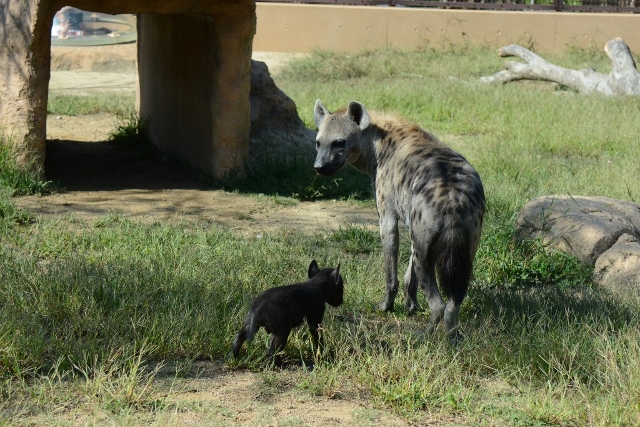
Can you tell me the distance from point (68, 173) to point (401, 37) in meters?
9.30

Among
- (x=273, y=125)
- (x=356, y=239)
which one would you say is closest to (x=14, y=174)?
(x=273, y=125)

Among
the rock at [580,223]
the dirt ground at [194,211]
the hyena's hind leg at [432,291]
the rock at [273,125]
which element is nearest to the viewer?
the dirt ground at [194,211]

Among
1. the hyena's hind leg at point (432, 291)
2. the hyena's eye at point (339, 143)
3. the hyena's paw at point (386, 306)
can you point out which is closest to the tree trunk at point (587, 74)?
the hyena's eye at point (339, 143)

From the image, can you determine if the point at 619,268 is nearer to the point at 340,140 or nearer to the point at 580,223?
the point at 580,223

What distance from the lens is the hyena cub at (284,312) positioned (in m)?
Answer: 4.13

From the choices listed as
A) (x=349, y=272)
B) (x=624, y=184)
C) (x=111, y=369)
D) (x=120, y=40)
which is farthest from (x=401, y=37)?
(x=111, y=369)

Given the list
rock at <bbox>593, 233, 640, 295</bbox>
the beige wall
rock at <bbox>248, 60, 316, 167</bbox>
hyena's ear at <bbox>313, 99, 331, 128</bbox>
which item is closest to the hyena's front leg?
hyena's ear at <bbox>313, 99, 331, 128</bbox>

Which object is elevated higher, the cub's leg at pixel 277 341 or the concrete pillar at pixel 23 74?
the concrete pillar at pixel 23 74

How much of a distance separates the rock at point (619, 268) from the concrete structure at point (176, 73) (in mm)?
3807

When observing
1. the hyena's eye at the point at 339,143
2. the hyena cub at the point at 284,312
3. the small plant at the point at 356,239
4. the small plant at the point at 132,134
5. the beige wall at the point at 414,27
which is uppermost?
the beige wall at the point at 414,27

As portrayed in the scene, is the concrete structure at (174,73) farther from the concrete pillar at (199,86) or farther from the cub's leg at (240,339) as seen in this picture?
the cub's leg at (240,339)

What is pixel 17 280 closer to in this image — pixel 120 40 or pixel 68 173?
pixel 68 173

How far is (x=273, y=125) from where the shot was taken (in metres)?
9.60

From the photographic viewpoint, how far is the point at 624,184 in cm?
823
